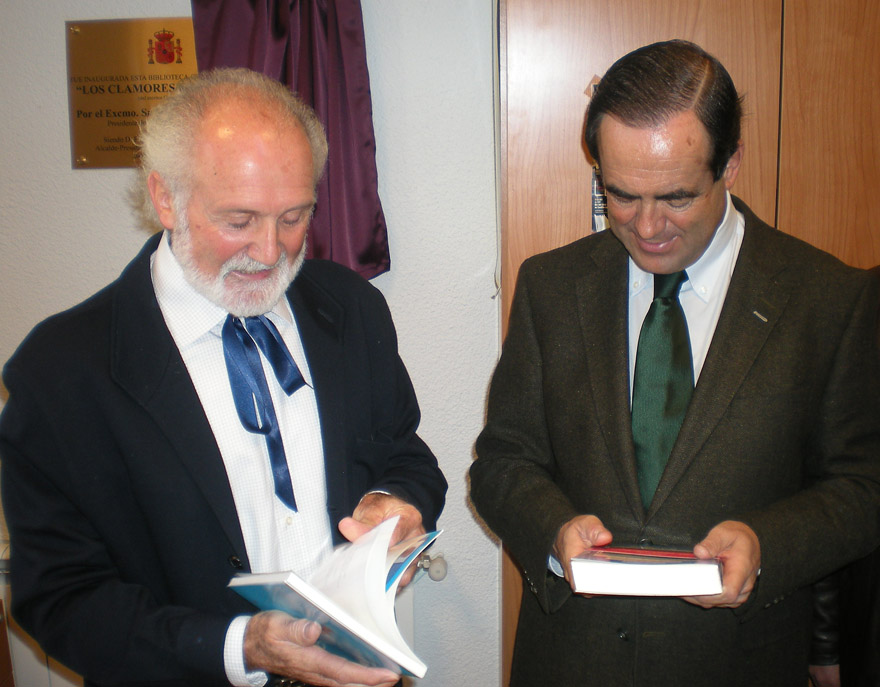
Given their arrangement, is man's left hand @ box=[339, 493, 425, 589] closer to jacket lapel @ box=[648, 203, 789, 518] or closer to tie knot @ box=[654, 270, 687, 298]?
jacket lapel @ box=[648, 203, 789, 518]

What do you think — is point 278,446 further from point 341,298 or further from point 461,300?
point 461,300

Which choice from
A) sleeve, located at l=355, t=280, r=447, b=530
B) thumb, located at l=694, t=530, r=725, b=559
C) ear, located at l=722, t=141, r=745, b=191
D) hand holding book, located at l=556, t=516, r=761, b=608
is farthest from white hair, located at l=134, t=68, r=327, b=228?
thumb, located at l=694, t=530, r=725, b=559

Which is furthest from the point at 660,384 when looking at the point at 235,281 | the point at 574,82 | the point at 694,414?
the point at 574,82

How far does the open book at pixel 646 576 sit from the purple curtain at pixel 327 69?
143 centimetres

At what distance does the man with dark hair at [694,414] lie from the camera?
1.30 metres

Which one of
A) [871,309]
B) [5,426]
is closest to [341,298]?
[5,426]

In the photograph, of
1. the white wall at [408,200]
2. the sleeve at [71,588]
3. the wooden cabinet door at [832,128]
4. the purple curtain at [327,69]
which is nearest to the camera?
the sleeve at [71,588]

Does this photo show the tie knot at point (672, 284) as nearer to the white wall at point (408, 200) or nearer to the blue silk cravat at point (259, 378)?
the blue silk cravat at point (259, 378)

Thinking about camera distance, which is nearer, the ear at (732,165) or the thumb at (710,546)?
the thumb at (710,546)

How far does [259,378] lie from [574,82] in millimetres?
1234

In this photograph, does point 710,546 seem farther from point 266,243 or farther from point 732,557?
point 266,243

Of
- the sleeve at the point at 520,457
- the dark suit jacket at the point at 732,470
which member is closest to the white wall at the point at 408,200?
the sleeve at the point at 520,457

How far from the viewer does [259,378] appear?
4.47 feet

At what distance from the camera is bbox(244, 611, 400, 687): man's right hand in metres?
1.06
